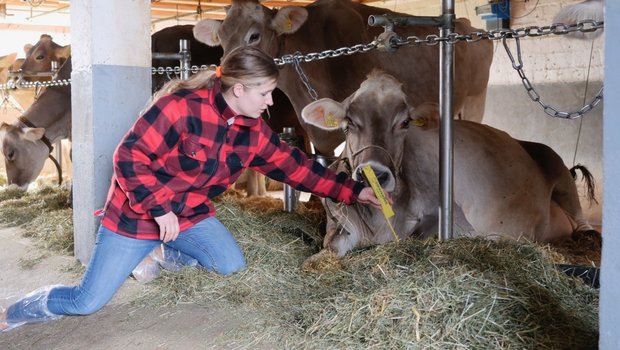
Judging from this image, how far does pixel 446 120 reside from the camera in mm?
3717

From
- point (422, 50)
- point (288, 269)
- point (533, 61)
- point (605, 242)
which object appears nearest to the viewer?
point (605, 242)

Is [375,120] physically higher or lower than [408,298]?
higher

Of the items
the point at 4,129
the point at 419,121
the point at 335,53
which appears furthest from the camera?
the point at 4,129

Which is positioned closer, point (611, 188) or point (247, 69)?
point (611, 188)

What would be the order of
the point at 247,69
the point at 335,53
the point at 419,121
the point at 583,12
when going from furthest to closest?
1. the point at 583,12
2. the point at 419,121
3. the point at 335,53
4. the point at 247,69

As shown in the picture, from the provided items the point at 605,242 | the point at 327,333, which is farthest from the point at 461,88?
the point at 605,242

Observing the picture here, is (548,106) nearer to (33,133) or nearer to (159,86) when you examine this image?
(159,86)

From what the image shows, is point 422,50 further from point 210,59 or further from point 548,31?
point 548,31

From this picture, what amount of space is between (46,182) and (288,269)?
702 cm

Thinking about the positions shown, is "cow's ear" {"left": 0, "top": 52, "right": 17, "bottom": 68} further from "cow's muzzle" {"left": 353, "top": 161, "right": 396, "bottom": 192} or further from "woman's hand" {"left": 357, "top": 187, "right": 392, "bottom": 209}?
"woman's hand" {"left": 357, "top": 187, "right": 392, "bottom": 209}

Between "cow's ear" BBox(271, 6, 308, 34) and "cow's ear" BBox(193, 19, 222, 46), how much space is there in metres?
0.59

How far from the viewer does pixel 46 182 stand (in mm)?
10039

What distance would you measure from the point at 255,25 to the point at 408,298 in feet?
14.5

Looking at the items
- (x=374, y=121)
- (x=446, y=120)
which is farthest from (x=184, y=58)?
(x=446, y=120)
